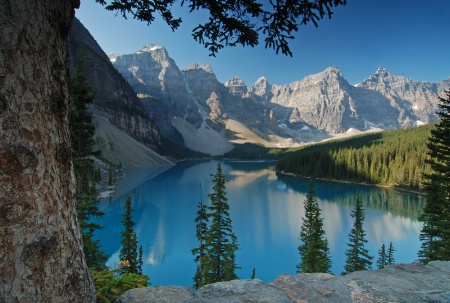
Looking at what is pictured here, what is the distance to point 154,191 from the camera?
74.0 m

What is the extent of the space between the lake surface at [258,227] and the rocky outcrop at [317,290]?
25.6 metres

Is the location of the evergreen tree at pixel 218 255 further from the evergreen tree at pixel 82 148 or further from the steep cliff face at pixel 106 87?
the steep cliff face at pixel 106 87

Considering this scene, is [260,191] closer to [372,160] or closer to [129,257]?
[372,160]

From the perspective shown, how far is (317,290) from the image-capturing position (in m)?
3.85

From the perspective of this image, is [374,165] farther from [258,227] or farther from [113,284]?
[113,284]

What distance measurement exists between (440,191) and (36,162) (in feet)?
77.9

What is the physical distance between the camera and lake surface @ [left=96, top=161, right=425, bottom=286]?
1214 inches

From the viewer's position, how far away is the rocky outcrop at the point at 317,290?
3439 mm

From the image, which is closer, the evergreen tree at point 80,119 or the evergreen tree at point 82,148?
the evergreen tree at point 82,148

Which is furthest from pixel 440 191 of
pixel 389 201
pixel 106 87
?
pixel 106 87

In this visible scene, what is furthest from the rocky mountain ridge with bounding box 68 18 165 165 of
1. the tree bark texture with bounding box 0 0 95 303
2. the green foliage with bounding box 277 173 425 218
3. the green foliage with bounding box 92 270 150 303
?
the tree bark texture with bounding box 0 0 95 303

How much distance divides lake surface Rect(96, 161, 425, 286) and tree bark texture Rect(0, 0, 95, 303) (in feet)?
88.7

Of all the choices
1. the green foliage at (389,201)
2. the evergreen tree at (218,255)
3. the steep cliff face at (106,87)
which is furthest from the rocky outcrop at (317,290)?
the steep cliff face at (106,87)

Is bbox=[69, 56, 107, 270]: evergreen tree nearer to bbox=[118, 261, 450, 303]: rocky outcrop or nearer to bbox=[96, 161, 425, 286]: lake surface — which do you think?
bbox=[118, 261, 450, 303]: rocky outcrop
